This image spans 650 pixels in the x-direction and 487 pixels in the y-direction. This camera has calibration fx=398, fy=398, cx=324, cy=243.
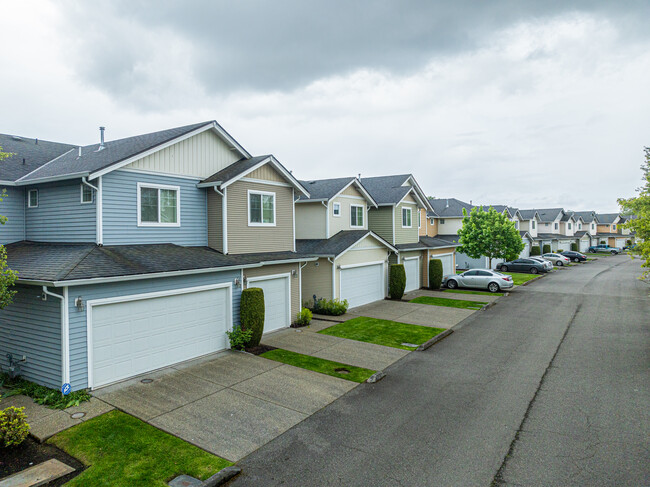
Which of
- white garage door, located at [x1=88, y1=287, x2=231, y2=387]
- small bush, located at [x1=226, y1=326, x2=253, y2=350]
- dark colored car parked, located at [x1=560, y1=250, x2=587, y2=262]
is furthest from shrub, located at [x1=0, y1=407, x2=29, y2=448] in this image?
dark colored car parked, located at [x1=560, y1=250, x2=587, y2=262]

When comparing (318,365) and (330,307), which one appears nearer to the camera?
(318,365)

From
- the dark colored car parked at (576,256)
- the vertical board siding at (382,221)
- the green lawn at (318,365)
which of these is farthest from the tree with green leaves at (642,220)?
the dark colored car parked at (576,256)

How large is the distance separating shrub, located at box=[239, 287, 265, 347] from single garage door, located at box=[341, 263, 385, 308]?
7.48m

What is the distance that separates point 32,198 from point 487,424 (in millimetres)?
15276

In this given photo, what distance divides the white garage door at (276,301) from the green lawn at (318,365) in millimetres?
2381

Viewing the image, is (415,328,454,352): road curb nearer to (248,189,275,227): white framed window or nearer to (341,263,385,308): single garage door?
(341,263,385,308): single garage door

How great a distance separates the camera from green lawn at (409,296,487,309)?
21766 mm

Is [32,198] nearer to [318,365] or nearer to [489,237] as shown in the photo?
[318,365]

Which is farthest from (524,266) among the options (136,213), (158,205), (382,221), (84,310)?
(84,310)

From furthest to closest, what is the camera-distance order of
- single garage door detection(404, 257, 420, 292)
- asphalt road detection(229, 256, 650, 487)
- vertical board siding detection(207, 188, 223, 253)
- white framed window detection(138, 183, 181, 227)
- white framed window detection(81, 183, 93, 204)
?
single garage door detection(404, 257, 420, 292), vertical board siding detection(207, 188, 223, 253), white framed window detection(138, 183, 181, 227), white framed window detection(81, 183, 93, 204), asphalt road detection(229, 256, 650, 487)

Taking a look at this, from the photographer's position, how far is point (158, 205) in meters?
13.3

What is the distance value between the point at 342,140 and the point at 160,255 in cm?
2299

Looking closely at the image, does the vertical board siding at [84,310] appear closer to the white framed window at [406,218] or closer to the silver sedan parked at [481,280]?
the white framed window at [406,218]

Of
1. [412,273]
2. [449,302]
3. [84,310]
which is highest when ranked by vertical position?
[84,310]
